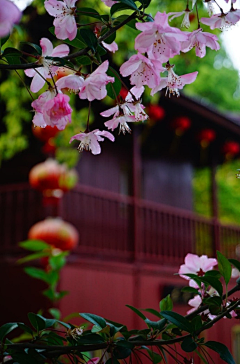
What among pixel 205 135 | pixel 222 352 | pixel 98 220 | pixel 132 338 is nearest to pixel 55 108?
pixel 132 338

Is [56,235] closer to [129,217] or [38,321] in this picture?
[129,217]

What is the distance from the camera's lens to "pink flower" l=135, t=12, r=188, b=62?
1.10 meters

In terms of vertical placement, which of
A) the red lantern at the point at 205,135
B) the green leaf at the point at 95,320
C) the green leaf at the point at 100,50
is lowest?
the green leaf at the point at 95,320

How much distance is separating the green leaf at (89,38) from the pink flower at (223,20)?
0.28m

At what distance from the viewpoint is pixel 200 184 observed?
2166 centimetres

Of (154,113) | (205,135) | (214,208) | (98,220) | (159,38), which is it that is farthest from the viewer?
(214,208)

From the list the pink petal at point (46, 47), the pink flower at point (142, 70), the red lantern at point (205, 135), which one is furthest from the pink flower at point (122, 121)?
the red lantern at point (205, 135)

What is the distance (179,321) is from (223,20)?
0.74m

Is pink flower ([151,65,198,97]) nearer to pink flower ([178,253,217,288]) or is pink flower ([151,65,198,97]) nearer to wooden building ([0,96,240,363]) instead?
pink flower ([178,253,217,288])

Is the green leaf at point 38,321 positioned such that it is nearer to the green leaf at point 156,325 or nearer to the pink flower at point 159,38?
the green leaf at point 156,325

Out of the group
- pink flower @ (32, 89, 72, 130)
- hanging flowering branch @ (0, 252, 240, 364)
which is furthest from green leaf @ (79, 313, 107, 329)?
pink flower @ (32, 89, 72, 130)

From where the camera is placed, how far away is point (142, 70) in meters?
1.24

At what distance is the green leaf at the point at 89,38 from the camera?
116 cm

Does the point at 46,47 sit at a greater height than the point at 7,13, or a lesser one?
greater
